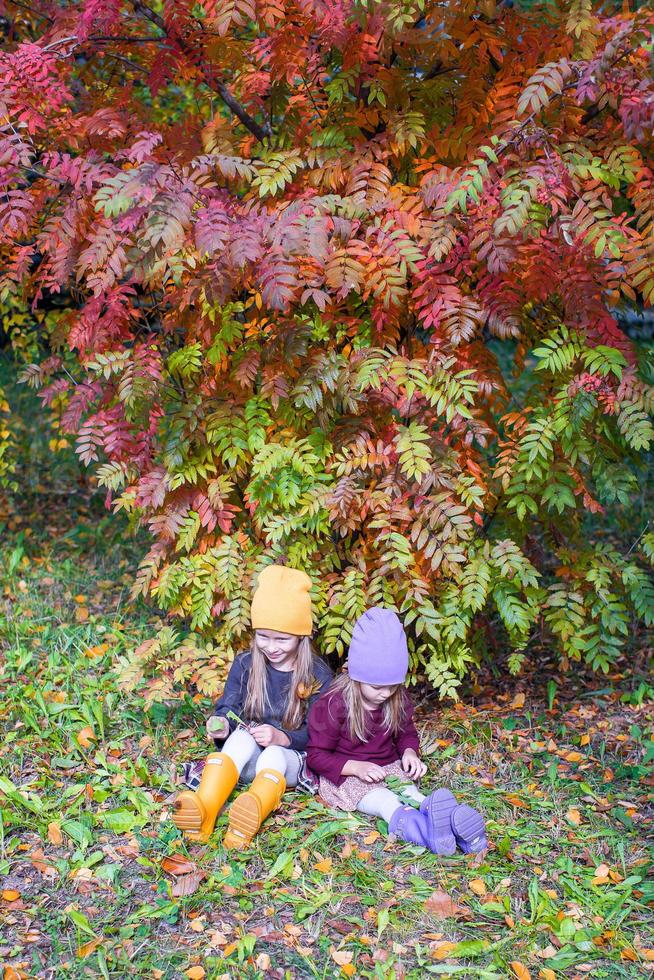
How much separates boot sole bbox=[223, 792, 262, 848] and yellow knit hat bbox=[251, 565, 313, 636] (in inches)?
27.3

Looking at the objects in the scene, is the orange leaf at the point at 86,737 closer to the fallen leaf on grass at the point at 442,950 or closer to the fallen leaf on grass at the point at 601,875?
the fallen leaf on grass at the point at 442,950

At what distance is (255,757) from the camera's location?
12.7ft

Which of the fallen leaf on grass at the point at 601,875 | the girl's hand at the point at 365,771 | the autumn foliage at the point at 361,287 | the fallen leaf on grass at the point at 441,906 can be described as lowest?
the fallen leaf on grass at the point at 441,906

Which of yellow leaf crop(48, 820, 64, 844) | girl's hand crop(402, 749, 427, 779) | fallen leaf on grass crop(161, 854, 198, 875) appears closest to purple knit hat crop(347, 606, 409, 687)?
girl's hand crop(402, 749, 427, 779)

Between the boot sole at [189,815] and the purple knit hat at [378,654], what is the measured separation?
76cm

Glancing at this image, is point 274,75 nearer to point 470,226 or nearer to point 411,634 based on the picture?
point 470,226

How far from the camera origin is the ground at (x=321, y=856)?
301cm

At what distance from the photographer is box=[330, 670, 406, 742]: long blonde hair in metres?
3.75

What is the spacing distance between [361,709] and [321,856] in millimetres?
574

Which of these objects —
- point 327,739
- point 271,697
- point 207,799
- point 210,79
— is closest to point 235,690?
point 271,697

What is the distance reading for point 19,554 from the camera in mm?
5957

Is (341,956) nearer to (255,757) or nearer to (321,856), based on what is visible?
(321,856)

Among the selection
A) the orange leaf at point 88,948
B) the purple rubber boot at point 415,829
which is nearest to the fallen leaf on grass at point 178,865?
the orange leaf at point 88,948

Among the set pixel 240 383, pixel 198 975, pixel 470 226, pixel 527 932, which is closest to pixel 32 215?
pixel 240 383
